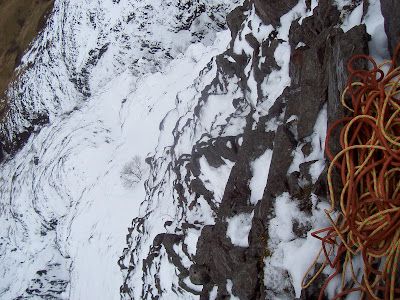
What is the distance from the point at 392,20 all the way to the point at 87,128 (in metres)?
26.4

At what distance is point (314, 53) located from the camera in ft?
27.9

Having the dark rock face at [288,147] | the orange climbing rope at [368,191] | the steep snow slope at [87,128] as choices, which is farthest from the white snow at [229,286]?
the steep snow slope at [87,128]

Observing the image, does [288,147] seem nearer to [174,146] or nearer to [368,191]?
[368,191]

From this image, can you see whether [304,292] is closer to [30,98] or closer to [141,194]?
[141,194]

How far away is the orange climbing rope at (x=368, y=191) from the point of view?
17.1 ft

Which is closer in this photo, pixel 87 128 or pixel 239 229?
pixel 239 229

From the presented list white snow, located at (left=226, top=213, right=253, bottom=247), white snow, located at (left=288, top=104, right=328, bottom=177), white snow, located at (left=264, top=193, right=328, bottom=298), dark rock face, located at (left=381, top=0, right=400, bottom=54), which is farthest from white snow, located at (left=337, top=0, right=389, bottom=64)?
white snow, located at (left=226, top=213, right=253, bottom=247)

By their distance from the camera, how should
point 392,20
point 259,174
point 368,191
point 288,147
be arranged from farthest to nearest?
point 259,174 → point 288,147 → point 392,20 → point 368,191

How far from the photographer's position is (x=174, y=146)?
17.6m

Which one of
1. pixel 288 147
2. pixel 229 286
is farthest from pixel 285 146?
pixel 229 286

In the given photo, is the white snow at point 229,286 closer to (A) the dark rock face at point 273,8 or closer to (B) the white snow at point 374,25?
(B) the white snow at point 374,25

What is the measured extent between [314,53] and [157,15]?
2474 cm

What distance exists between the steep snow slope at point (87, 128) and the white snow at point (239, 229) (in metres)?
11.6

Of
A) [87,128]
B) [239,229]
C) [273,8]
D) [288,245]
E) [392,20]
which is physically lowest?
[288,245]
